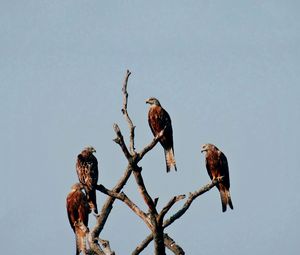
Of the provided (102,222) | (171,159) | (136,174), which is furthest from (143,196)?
(171,159)

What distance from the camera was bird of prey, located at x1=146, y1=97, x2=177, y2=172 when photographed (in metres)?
16.6

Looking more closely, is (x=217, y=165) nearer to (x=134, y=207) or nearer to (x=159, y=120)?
(x=159, y=120)

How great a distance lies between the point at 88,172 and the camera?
15102 millimetres

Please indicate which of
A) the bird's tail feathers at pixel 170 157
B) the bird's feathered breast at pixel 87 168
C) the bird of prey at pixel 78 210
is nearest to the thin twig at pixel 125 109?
the bird's feathered breast at pixel 87 168

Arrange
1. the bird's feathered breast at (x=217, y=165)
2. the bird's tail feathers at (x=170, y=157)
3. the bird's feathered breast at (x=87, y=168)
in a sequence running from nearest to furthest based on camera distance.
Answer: the bird's feathered breast at (x=87, y=168) → the bird's feathered breast at (x=217, y=165) → the bird's tail feathers at (x=170, y=157)

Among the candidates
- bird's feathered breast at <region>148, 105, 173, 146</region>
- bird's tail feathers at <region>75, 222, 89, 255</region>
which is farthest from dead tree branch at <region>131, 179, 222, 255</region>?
bird's feathered breast at <region>148, 105, 173, 146</region>

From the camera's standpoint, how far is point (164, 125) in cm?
1689

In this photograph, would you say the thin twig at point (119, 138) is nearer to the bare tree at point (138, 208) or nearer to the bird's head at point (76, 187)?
the bare tree at point (138, 208)

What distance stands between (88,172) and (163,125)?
8.39 ft

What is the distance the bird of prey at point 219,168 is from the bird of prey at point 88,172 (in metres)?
2.65

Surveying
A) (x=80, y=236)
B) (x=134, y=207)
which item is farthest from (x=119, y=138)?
(x=80, y=236)

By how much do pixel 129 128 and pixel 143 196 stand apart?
1.59 metres

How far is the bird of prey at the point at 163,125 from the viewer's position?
1659 cm

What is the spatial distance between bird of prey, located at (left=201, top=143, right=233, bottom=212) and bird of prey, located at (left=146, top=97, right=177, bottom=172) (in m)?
0.81
